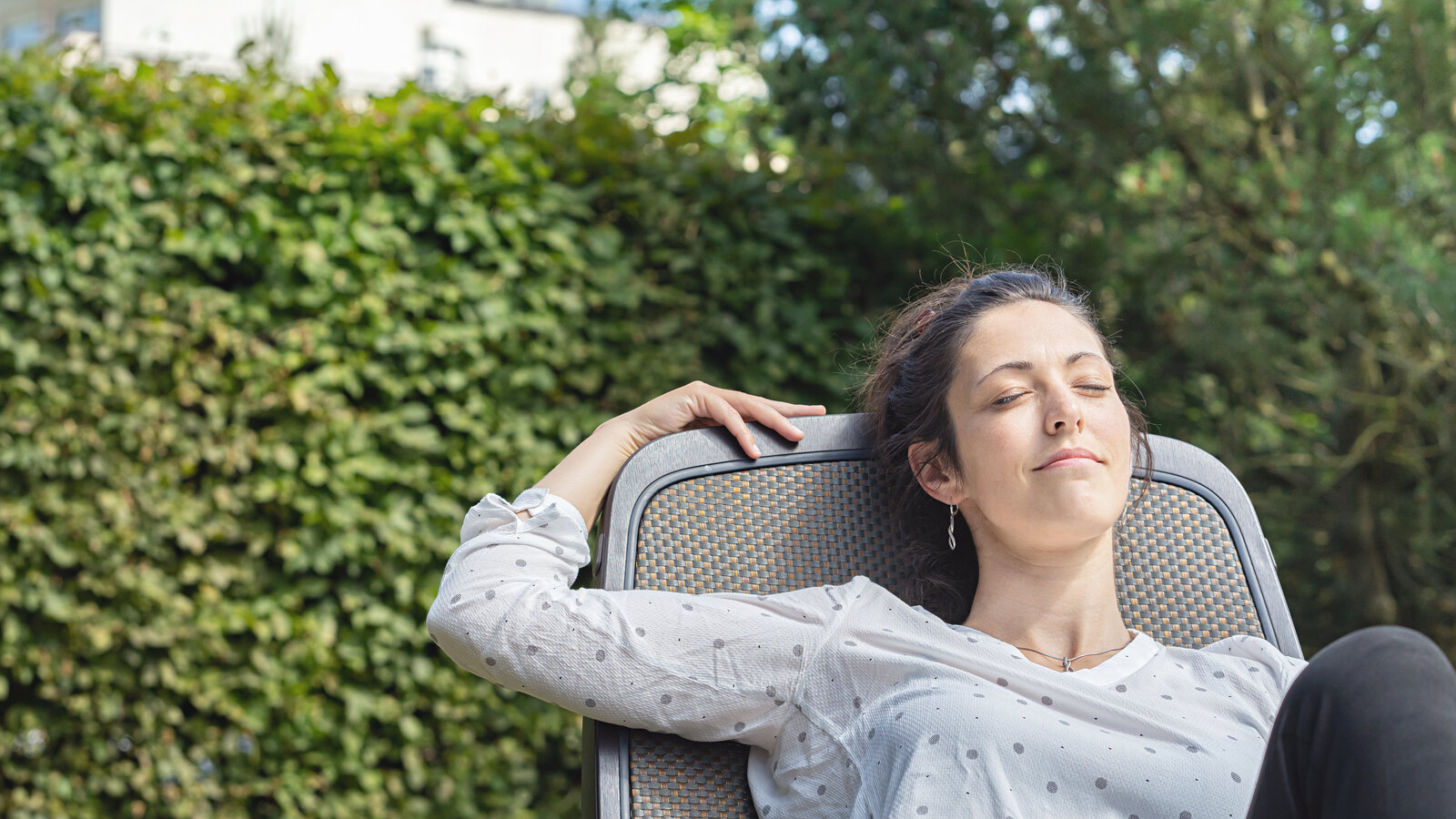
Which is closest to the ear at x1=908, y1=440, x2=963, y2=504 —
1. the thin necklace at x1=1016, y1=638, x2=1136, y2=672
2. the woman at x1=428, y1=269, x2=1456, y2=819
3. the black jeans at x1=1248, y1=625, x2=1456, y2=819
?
the woman at x1=428, y1=269, x2=1456, y2=819

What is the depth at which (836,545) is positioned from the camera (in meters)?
1.76

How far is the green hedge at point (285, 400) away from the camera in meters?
2.99

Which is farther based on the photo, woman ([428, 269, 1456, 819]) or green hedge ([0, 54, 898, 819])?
green hedge ([0, 54, 898, 819])

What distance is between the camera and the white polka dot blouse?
1401mm

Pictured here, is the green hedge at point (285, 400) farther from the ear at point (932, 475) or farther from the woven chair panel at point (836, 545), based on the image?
the ear at point (932, 475)

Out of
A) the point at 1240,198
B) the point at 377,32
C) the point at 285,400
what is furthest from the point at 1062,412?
the point at 377,32

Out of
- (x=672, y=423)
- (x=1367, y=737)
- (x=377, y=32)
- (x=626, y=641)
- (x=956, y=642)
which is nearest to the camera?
(x=1367, y=737)

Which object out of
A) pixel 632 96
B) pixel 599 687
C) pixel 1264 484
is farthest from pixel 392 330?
pixel 1264 484

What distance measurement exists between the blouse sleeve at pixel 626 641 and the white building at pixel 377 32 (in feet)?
21.6

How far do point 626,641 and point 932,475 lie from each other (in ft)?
1.77

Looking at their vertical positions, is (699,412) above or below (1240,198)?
below

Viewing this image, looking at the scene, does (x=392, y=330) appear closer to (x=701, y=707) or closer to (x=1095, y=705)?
(x=701, y=707)

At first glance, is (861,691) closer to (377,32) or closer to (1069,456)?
(1069,456)

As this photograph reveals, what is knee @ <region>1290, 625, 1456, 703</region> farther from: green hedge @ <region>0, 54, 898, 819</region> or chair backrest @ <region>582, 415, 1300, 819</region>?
green hedge @ <region>0, 54, 898, 819</region>
